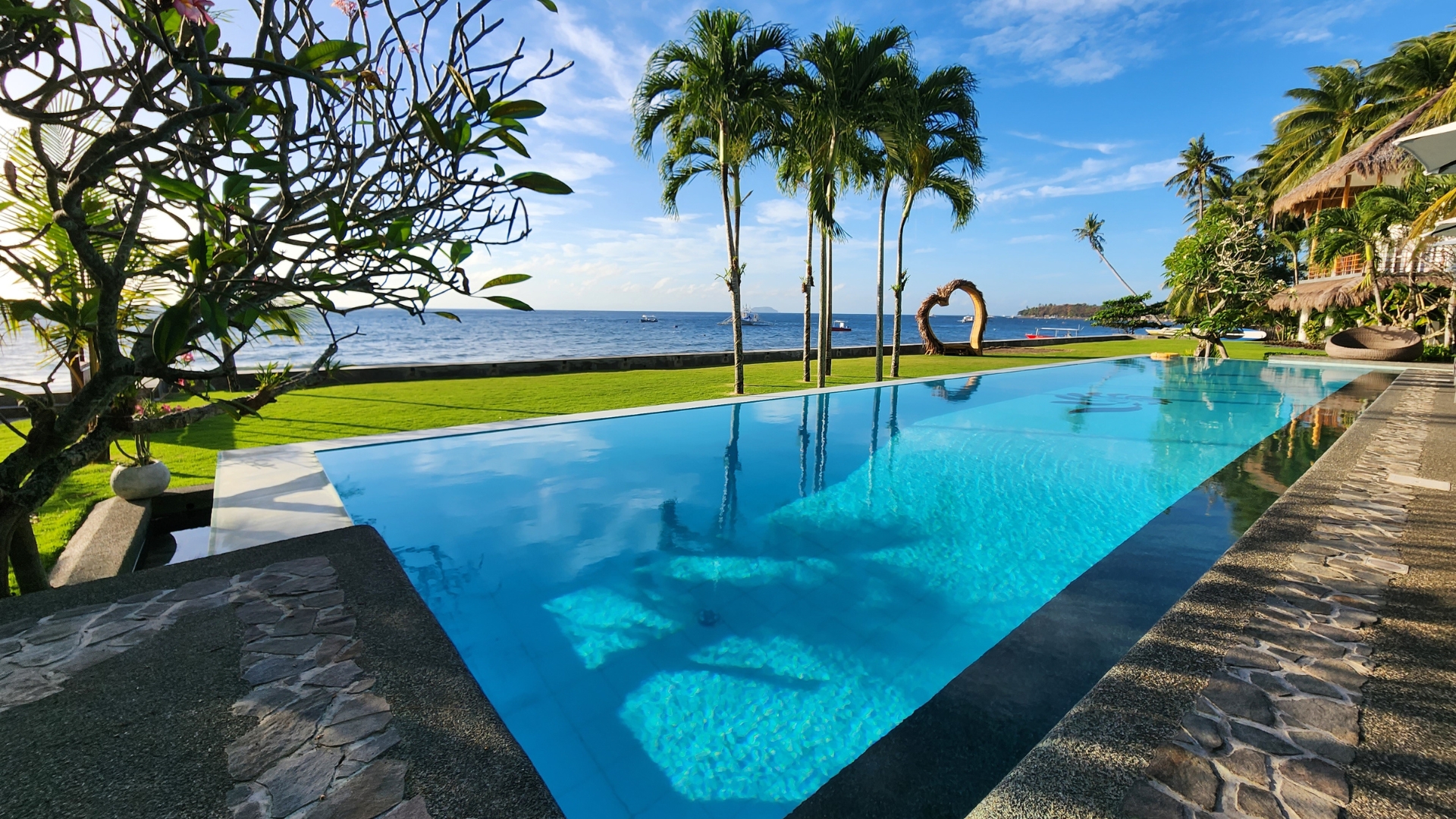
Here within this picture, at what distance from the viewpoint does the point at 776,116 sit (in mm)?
12977

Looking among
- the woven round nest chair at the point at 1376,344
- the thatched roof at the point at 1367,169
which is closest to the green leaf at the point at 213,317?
the thatched roof at the point at 1367,169

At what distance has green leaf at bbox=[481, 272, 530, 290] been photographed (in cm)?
167

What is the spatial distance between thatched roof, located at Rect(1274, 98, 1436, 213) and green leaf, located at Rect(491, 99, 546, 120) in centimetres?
2470

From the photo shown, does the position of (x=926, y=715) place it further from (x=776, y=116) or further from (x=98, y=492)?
(x=776, y=116)

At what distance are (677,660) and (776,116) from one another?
12397 millimetres

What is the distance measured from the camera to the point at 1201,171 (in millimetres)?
45438

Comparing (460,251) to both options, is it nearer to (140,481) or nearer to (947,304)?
(140,481)

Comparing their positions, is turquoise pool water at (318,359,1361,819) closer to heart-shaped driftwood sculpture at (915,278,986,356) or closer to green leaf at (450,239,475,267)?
green leaf at (450,239,475,267)

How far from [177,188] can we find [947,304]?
28100mm

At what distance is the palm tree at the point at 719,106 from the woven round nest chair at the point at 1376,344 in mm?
19758

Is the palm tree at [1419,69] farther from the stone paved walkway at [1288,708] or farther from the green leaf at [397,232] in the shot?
the green leaf at [397,232]

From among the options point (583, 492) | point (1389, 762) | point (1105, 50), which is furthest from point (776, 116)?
point (1105, 50)

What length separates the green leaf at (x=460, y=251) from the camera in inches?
64.2

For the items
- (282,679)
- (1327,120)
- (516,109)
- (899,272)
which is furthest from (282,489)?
(1327,120)
